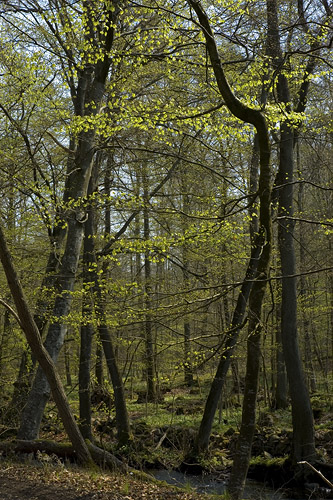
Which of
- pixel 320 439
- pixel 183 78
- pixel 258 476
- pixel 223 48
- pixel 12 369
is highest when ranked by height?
pixel 223 48

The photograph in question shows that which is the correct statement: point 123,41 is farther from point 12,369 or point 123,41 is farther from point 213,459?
point 213,459

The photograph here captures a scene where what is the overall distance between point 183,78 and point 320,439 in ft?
28.6

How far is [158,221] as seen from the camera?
11484mm

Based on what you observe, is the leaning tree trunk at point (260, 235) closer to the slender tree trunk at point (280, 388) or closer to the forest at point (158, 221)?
the forest at point (158, 221)

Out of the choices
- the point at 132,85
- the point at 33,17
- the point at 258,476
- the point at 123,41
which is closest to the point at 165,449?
the point at 258,476

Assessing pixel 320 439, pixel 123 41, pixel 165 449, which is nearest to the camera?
pixel 123 41

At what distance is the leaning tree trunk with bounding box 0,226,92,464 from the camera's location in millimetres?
6887

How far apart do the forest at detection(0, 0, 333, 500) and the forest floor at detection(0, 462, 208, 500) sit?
56 millimetres

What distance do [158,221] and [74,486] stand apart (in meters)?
6.62

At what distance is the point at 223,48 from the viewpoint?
10.5m

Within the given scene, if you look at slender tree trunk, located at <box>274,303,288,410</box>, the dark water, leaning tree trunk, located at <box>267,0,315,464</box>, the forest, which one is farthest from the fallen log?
slender tree trunk, located at <box>274,303,288,410</box>

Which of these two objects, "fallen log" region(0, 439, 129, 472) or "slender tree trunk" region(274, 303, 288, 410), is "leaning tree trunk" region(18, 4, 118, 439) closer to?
"fallen log" region(0, 439, 129, 472)

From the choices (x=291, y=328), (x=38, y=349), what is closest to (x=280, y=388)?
(x=291, y=328)

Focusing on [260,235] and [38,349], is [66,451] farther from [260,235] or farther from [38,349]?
[260,235]
